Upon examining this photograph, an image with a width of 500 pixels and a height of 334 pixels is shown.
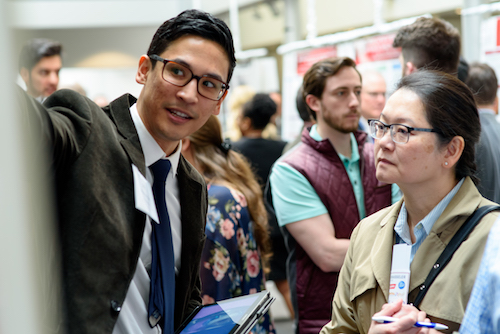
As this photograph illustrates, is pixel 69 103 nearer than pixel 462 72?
Yes

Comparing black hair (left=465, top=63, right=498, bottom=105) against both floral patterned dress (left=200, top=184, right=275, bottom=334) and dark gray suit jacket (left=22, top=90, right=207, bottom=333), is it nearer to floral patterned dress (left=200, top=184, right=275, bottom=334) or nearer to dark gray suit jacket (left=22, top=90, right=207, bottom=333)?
floral patterned dress (left=200, top=184, right=275, bottom=334)

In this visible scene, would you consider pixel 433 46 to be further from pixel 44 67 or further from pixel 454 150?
pixel 44 67

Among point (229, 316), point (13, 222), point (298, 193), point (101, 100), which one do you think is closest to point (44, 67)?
point (298, 193)

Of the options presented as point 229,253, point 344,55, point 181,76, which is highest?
point 344,55

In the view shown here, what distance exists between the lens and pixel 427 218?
1.42 metres

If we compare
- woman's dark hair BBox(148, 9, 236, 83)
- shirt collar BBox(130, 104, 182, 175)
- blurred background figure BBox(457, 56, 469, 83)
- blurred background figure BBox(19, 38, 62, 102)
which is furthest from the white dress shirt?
blurred background figure BBox(19, 38, 62, 102)

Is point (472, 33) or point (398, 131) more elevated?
point (472, 33)

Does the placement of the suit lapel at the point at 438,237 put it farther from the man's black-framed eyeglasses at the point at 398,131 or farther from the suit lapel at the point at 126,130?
the suit lapel at the point at 126,130

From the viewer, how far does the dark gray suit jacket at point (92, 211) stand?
1061 mm

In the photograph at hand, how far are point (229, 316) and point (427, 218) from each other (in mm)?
632

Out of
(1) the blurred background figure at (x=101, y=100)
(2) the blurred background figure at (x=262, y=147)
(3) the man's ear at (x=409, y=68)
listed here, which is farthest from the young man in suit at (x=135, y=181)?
(1) the blurred background figure at (x=101, y=100)

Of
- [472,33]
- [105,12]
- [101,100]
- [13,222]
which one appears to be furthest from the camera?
[101,100]

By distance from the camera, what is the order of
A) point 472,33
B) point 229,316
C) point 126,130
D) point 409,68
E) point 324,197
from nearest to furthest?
point 126,130 → point 229,316 → point 324,197 → point 409,68 → point 472,33

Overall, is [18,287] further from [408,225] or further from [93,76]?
[93,76]
